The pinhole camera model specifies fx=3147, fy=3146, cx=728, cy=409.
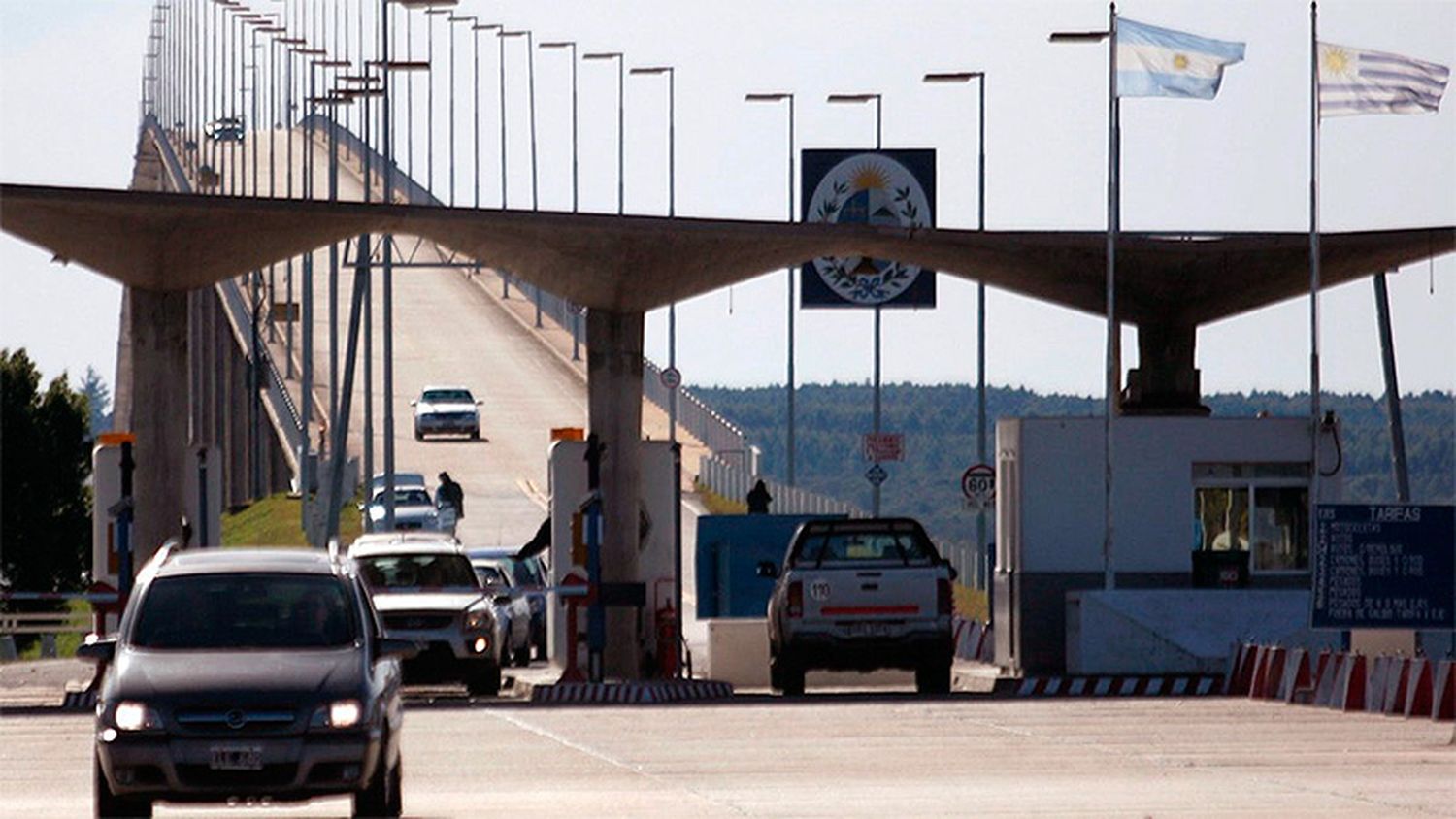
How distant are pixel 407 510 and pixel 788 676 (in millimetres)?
38484

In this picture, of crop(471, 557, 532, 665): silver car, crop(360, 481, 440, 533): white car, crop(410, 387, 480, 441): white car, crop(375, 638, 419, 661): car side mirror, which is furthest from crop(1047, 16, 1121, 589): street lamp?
crop(410, 387, 480, 441): white car

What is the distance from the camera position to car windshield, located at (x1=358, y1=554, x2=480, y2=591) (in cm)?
3469

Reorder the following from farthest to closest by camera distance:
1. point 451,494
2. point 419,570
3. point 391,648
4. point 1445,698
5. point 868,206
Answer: point 868,206 → point 451,494 → point 419,570 → point 1445,698 → point 391,648

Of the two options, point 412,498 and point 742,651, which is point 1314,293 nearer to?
point 742,651

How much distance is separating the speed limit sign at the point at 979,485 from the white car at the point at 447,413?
43.4 meters

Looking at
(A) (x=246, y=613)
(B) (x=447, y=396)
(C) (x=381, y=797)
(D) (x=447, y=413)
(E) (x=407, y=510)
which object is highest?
(B) (x=447, y=396)

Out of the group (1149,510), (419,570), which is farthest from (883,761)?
(1149,510)

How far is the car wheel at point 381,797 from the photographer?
17406 millimetres

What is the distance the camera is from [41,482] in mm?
75562

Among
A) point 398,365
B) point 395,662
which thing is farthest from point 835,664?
point 398,365

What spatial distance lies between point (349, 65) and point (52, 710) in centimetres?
4842

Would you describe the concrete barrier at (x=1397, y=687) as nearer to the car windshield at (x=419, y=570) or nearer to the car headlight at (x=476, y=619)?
the car headlight at (x=476, y=619)

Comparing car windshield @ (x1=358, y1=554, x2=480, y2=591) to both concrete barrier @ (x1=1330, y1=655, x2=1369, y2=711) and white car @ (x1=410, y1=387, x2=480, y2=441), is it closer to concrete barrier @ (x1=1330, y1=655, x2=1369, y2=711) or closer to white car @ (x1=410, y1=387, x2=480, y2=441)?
concrete barrier @ (x1=1330, y1=655, x2=1369, y2=711)

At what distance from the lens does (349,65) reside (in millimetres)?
78688
